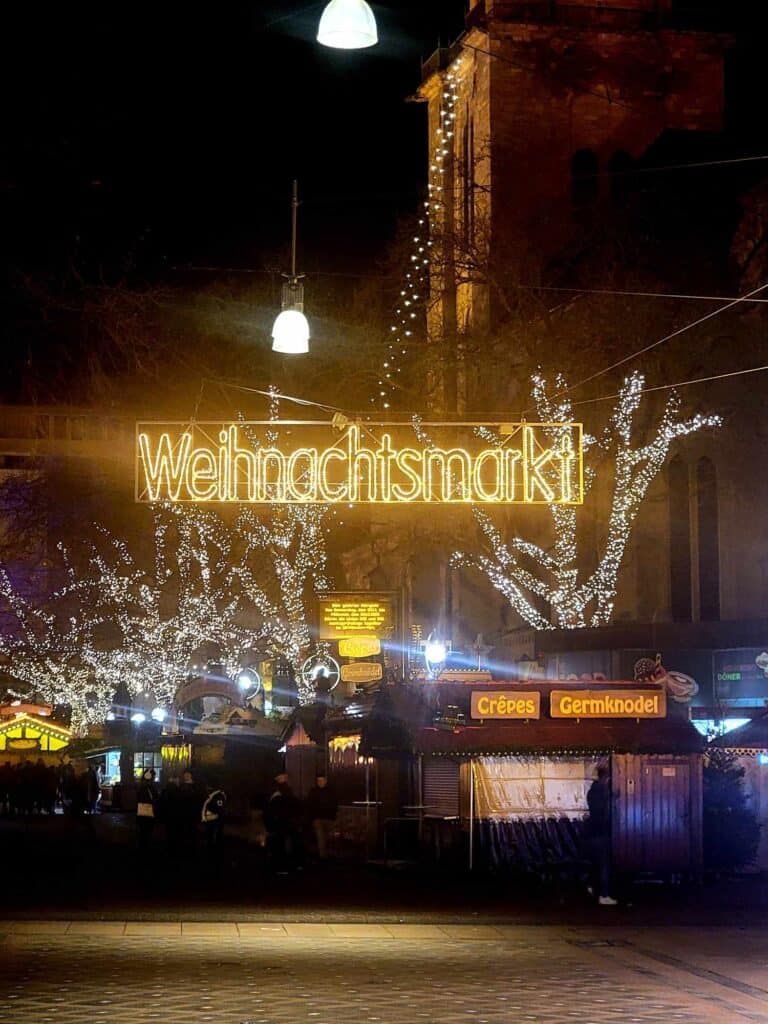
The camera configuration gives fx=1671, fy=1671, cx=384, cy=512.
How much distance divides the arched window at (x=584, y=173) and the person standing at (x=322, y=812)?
33169 mm

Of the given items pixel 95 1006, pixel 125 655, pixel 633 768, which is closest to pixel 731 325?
pixel 633 768

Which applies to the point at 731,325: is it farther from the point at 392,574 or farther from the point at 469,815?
the point at 392,574

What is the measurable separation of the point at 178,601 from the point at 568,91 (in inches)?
844

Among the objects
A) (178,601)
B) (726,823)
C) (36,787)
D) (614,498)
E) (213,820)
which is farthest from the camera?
(178,601)

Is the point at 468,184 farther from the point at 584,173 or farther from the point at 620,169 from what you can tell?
the point at 584,173

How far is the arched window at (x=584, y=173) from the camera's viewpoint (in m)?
56.4

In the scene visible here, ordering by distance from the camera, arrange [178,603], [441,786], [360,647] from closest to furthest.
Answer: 1. [441,786]
2. [360,647]
3. [178,603]

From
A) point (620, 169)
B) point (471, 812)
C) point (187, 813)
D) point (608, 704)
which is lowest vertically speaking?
point (187, 813)

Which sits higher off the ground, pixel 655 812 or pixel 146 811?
pixel 655 812

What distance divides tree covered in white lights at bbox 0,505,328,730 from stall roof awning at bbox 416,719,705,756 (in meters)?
23.3

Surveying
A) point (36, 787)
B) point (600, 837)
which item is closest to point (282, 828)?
point (600, 837)

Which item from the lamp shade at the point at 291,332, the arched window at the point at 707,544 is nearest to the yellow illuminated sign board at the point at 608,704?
the lamp shade at the point at 291,332

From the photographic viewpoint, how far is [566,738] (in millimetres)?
21719

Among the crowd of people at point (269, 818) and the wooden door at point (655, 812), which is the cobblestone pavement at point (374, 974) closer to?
the wooden door at point (655, 812)
